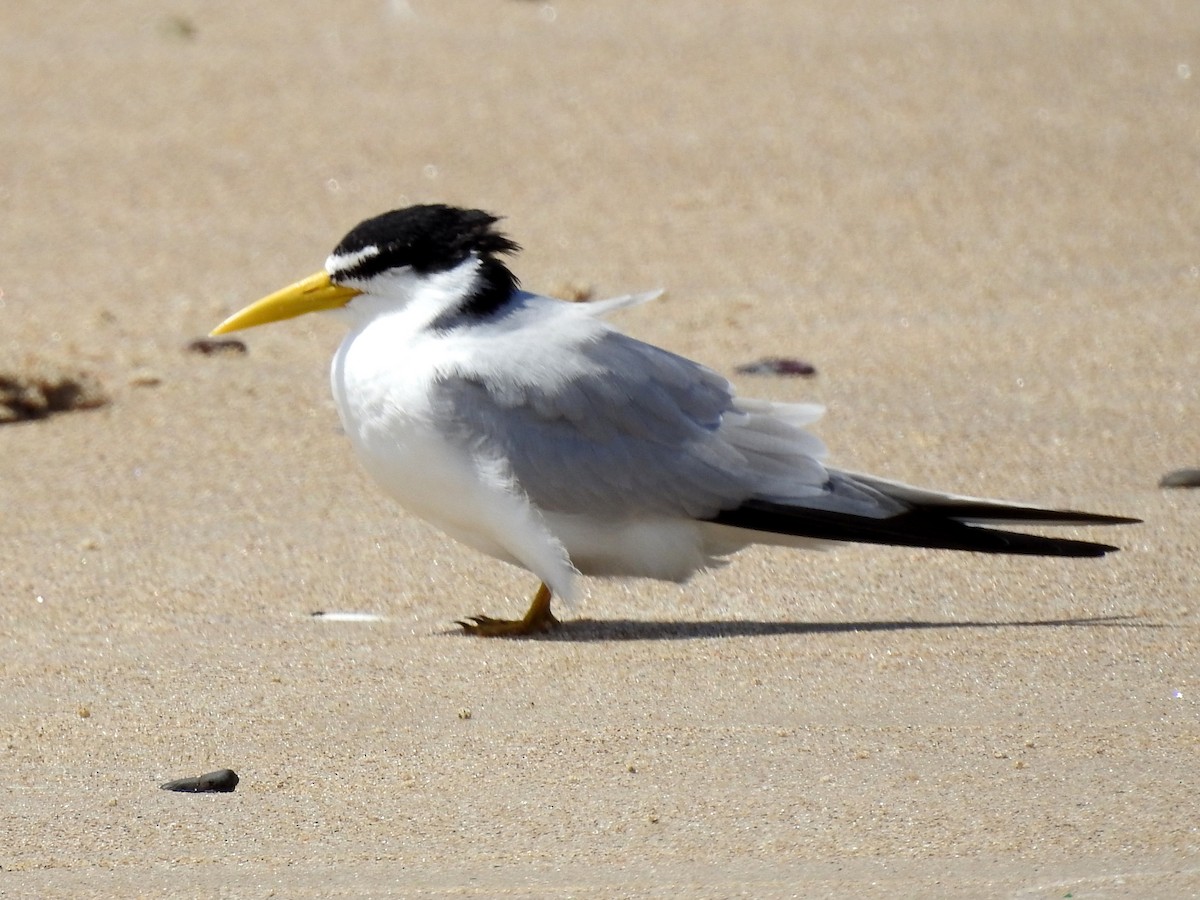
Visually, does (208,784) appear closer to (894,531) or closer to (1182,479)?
(894,531)

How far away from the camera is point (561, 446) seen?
14.8ft

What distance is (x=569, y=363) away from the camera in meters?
4.50

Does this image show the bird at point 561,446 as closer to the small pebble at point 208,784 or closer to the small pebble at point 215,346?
the small pebble at point 208,784

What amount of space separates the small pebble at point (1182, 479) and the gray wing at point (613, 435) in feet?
4.83

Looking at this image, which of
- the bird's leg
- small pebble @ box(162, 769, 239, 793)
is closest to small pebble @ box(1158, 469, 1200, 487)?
the bird's leg

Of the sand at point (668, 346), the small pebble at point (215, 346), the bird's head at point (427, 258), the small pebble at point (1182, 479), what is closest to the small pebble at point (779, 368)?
the sand at point (668, 346)

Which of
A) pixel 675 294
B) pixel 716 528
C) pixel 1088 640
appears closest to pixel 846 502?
pixel 716 528

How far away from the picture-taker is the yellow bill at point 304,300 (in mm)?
4734

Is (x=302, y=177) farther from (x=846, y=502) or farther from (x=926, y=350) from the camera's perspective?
(x=846, y=502)

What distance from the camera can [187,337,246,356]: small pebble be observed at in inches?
278

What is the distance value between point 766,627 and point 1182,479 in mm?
1699

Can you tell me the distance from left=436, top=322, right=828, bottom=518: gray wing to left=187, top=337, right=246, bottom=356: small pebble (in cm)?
279

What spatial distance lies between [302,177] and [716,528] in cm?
487

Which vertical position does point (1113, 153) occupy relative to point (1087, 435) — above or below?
above
